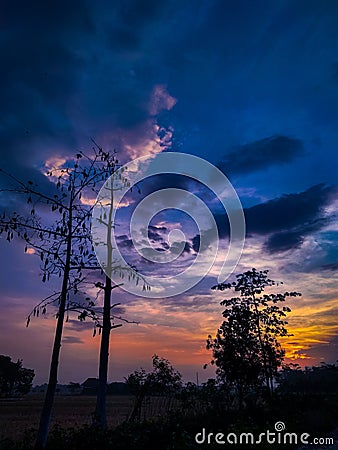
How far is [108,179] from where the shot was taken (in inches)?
547

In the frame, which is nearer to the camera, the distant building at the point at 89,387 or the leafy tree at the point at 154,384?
the leafy tree at the point at 154,384

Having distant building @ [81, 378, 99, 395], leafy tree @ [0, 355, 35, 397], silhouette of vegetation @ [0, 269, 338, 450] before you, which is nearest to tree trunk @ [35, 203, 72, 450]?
silhouette of vegetation @ [0, 269, 338, 450]

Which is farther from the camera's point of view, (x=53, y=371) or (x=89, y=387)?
(x=89, y=387)

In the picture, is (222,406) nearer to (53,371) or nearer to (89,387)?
(53,371)

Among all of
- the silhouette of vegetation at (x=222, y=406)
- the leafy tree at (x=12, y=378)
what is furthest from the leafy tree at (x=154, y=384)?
the leafy tree at (x=12, y=378)

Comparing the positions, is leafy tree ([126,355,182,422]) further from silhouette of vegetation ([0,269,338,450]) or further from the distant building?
the distant building

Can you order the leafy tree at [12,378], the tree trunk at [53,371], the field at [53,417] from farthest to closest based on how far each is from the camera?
1. the leafy tree at [12,378]
2. the field at [53,417]
3. the tree trunk at [53,371]

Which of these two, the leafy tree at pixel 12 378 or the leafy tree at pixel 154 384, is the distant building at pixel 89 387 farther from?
the leafy tree at pixel 154 384

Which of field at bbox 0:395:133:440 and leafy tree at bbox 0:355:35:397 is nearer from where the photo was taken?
field at bbox 0:395:133:440

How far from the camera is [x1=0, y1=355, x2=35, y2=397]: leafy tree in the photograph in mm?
101625

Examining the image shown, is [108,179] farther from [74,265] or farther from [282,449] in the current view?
[282,449]

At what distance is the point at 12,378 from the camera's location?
104 metres

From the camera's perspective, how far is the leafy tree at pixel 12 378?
102 meters

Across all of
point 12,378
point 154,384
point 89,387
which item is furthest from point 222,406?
point 89,387
